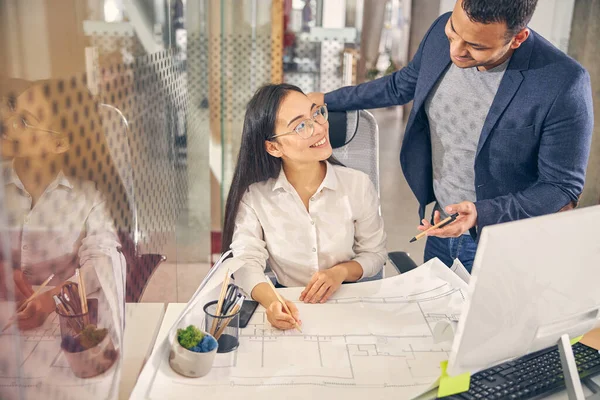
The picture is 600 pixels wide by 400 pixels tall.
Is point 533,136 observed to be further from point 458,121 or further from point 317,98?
point 317,98

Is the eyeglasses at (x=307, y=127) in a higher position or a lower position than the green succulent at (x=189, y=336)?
higher

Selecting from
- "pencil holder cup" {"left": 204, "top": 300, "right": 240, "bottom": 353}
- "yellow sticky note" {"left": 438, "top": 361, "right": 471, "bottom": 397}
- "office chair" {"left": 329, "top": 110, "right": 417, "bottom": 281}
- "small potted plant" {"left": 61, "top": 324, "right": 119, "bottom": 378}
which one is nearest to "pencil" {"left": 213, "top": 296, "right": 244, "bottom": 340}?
"pencil holder cup" {"left": 204, "top": 300, "right": 240, "bottom": 353}

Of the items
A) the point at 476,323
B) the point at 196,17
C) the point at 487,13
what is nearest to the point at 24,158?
the point at 476,323

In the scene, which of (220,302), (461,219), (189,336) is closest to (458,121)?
(461,219)

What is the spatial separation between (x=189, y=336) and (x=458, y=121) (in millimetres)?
1095

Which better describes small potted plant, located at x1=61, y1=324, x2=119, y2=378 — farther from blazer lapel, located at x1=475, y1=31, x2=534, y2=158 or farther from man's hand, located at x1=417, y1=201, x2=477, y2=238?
blazer lapel, located at x1=475, y1=31, x2=534, y2=158

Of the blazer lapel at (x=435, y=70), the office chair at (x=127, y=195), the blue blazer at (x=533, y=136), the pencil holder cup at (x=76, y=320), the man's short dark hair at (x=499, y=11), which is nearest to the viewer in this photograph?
the pencil holder cup at (x=76, y=320)

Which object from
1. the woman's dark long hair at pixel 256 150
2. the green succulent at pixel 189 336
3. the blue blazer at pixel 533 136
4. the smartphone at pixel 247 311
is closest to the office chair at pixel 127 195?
the green succulent at pixel 189 336

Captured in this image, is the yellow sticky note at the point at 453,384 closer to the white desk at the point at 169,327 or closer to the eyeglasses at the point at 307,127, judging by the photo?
the white desk at the point at 169,327

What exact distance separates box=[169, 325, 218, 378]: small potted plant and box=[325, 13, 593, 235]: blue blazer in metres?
0.82

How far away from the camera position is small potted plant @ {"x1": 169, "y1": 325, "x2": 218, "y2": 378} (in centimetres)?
113

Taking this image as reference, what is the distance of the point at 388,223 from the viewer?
14.7 feet

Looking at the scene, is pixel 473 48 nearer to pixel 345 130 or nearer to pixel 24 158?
pixel 345 130

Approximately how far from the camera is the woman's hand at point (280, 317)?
1330 millimetres
